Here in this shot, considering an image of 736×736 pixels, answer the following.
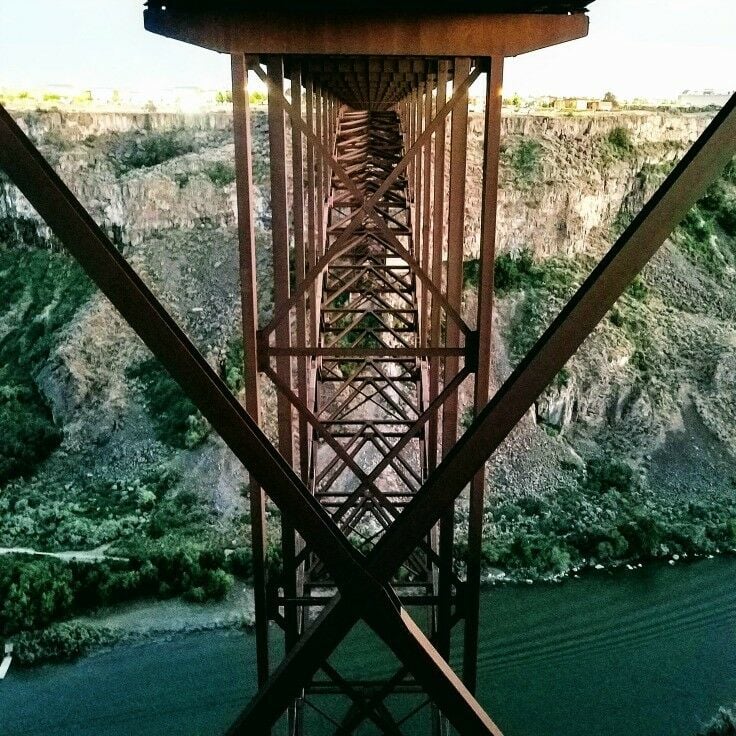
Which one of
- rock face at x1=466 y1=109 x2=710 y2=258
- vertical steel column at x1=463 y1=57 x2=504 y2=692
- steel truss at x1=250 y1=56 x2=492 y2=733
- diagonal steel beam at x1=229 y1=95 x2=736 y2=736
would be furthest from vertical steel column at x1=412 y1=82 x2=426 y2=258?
rock face at x1=466 y1=109 x2=710 y2=258

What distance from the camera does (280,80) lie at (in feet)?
14.2

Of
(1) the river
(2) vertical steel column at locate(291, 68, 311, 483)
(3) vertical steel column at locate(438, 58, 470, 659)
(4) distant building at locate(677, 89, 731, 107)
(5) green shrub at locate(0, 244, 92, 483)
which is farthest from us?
(4) distant building at locate(677, 89, 731, 107)

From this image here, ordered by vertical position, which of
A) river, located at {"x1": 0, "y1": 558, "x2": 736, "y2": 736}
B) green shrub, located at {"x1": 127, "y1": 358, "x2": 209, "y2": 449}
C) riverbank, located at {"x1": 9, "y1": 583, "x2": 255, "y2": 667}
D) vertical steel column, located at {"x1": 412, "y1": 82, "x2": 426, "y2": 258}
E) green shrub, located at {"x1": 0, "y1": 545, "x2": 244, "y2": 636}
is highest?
vertical steel column, located at {"x1": 412, "y1": 82, "x2": 426, "y2": 258}

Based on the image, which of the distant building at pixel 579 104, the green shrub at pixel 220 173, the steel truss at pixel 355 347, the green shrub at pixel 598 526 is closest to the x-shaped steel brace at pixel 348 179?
the steel truss at pixel 355 347

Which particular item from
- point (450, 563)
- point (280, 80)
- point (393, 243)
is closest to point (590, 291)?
point (280, 80)

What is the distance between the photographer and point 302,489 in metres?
1.75

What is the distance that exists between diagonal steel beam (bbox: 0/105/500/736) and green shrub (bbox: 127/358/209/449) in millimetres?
20430

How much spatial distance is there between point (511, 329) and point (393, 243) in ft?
70.9

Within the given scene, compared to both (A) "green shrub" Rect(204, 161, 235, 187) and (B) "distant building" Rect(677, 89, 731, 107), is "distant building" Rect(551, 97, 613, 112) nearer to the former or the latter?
(B) "distant building" Rect(677, 89, 731, 107)

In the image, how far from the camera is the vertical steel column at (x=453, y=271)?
5.05m

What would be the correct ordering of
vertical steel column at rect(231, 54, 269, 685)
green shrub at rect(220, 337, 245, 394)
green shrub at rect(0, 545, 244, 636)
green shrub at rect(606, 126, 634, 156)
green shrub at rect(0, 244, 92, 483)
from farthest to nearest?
green shrub at rect(606, 126, 634, 156) < green shrub at rect(220, 337, 245, 394) < green shrub at rect(0, 244, 92, 483) < green shrub at rect(0, 545, 244, 636) < vertical steel column at rect(231, 54, 269, 685)

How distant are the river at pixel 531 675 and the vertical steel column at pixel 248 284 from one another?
25.1ft

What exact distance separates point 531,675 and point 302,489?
13.9 metres

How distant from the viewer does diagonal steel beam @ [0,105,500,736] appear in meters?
1.62
